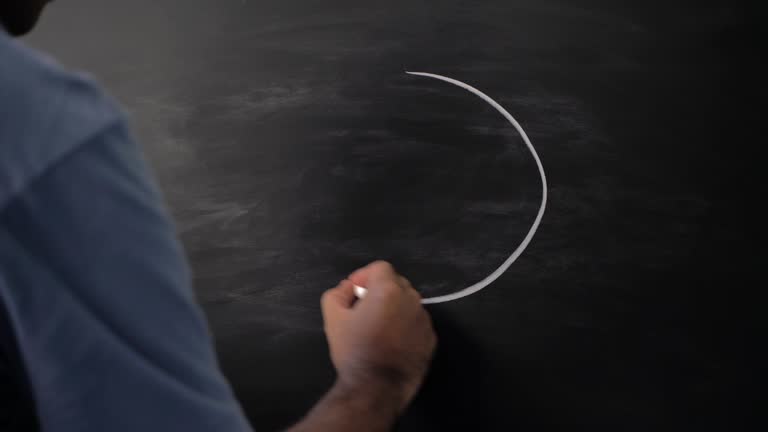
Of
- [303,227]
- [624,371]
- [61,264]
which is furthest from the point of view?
[303,227]

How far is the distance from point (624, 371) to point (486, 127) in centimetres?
30

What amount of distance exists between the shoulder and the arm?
439mm

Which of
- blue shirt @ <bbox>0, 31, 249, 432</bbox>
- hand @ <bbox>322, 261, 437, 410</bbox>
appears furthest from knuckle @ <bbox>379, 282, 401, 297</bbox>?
blue shirt @ <bbox>0, 31, 249, 432</bbox>

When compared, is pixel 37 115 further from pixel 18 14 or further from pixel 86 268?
pixel 18 14

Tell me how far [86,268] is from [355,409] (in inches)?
17.0

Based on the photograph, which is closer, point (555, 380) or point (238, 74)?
point (555, 380)

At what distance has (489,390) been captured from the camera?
0.74m

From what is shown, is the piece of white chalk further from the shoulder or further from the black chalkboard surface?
the shoulder

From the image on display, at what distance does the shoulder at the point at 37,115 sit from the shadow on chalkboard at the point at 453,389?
50 cm

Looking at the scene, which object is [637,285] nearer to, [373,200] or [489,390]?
[489,390]

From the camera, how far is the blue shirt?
331mm

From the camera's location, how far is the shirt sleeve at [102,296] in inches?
13.2

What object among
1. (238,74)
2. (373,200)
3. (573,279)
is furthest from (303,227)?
(573,279)

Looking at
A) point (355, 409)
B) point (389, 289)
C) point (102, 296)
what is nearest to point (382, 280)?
point (389, 289)
